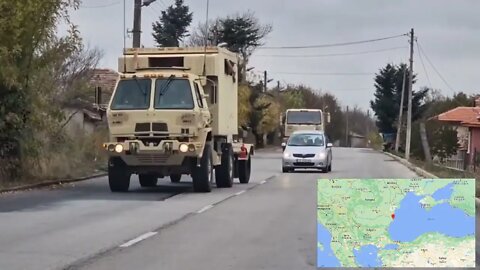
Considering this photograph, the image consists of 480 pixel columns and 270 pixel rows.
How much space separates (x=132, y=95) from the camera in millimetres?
21859

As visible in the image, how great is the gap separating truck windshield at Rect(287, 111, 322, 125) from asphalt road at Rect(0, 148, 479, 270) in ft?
105

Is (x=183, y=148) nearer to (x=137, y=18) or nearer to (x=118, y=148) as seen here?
(x=118, y=148)

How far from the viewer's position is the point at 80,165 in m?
31.4

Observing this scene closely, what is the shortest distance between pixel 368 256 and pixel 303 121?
47.2 m

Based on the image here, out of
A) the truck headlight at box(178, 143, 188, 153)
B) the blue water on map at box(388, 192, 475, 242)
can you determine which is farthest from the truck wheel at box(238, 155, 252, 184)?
the blue water on map at box(388, 192, 475, 242)

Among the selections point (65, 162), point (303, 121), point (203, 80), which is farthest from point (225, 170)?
point (303, 121)

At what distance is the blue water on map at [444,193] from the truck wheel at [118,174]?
47.9 feet

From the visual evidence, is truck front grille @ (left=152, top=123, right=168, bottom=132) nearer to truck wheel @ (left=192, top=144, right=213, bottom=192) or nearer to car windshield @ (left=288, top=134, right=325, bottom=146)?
truck wheel @ (left=192, top=144, right=213, bottom=192)

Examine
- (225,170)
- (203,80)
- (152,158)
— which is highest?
(203,80)

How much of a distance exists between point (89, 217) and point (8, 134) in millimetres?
8531

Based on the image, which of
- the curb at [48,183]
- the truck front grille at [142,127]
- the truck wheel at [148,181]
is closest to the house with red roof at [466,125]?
the curb at [48,183]

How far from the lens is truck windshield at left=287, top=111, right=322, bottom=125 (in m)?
55.2

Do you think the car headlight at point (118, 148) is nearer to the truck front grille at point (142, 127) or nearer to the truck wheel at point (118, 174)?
the truck front grille at point (142, 127)

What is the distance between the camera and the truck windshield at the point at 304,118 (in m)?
55.2
